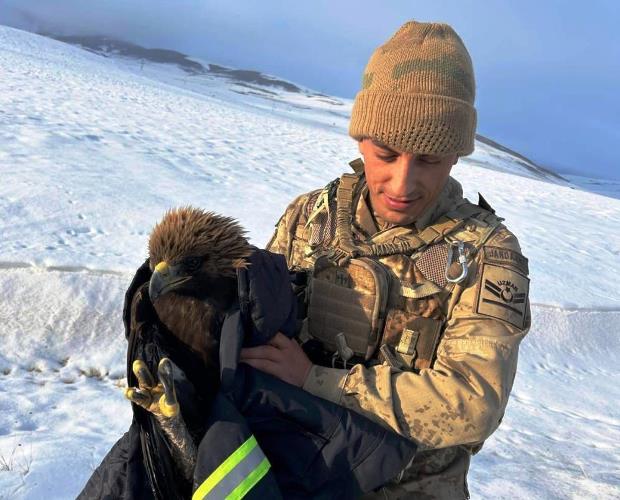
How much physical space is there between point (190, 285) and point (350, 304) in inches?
21.8

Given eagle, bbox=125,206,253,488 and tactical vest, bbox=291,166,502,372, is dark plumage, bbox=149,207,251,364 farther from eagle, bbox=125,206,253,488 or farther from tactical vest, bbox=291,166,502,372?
tactical vest, bbox=291,166,502,372

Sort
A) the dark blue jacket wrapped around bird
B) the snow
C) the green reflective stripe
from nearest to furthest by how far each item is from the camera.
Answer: the green reflective stripe
the dark blue jacket wrapped around bird
the snow

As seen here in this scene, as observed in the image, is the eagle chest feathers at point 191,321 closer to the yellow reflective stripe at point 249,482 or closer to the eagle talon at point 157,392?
the eagle talon at point 157,392

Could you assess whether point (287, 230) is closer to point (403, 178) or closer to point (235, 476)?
point (403, 178)

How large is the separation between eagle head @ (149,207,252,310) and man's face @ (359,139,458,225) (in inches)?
19.8

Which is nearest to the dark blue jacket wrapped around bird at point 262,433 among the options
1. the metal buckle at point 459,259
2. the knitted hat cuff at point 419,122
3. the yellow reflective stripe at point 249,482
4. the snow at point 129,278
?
the yellow reflective stripe at point 249,482

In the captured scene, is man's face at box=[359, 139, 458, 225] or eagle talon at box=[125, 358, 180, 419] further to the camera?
man's face at box=[359, 139, 458, 225]

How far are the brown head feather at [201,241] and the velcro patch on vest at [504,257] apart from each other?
2.58 feet

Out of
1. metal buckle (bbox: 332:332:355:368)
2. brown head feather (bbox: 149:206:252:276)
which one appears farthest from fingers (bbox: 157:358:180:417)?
metal buckle (bbox: 332:332:355:368)

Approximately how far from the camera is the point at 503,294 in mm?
1642

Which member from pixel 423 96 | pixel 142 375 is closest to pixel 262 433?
pixel 142 375

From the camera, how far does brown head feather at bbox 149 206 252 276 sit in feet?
6.02

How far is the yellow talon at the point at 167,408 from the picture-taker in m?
1.41

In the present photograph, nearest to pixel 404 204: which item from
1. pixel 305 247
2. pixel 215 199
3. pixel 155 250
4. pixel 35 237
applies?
pixel 305 247
